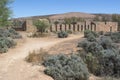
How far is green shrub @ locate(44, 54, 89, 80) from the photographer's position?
12.6 m

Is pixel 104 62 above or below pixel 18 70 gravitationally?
below

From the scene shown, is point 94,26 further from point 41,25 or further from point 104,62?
point 104,62

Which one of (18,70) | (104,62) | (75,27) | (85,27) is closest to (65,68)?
(18,70)

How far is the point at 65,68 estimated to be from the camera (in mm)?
13148

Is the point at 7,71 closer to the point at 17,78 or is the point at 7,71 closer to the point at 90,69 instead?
the point at 17,78

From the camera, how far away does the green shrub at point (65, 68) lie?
12.6m

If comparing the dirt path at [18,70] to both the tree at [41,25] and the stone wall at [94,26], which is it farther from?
the stone wall at [94,26]

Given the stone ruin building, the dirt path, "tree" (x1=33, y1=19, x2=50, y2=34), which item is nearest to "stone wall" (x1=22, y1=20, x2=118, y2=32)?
the stone ruin building

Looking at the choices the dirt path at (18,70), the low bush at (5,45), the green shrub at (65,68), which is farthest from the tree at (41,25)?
the green shrub at (65,68)

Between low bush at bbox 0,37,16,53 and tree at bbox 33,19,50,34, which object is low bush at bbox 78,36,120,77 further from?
tree at bbox 33,19,50,34

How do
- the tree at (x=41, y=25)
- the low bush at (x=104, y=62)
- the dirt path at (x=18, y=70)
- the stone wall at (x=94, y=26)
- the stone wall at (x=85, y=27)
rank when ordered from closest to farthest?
the dirt path at (x=18, y=70), the low bush at (x=104, y=62), the tree at (x=41, y=25), the stone wall at (x=85, y=27), the stone wall at (x=94, y=26)

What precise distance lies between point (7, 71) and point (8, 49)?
5.70 m

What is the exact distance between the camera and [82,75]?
12.8 m

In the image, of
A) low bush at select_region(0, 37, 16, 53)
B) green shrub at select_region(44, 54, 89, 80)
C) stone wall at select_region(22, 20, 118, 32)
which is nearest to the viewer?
green shrub at select_region(44, 54, 89, 80)
